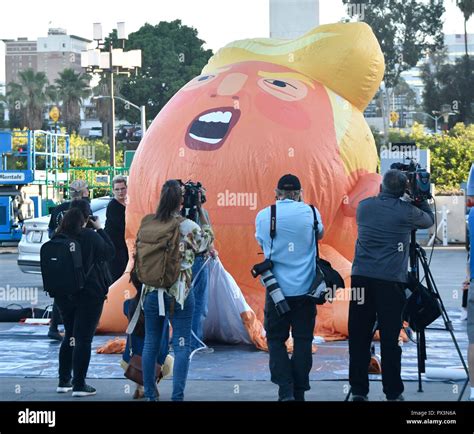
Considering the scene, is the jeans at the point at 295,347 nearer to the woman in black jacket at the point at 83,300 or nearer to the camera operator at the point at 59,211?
the woman in black jacket at the point at 83,300

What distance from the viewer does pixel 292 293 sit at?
8.34 meters

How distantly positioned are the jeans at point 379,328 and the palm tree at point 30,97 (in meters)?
81.7

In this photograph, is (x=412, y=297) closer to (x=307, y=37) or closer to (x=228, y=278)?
(x=228, y=278)

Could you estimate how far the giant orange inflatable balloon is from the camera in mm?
11945

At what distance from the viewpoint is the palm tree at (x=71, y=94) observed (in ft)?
290

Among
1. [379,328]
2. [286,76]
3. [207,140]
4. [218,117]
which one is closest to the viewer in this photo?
[379,328]

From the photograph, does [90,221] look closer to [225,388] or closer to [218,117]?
[225,388]

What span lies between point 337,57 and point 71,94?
77.4m

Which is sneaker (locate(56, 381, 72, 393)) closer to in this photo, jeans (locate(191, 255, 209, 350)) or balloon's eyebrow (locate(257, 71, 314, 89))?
jeans (locate(191, 255, 209, 350))

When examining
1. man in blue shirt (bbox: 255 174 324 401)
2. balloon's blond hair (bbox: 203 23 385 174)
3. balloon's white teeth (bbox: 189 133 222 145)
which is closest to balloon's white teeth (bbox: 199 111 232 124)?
balloon's white teeth (bbox: 189 133 222 145)

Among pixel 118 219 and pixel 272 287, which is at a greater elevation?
pixel 118 219

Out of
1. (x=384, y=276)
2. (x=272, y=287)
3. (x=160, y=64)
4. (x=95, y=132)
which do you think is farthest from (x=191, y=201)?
(x=95, y=132)

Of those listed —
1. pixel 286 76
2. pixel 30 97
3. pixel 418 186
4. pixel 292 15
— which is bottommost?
pixel 418 186
